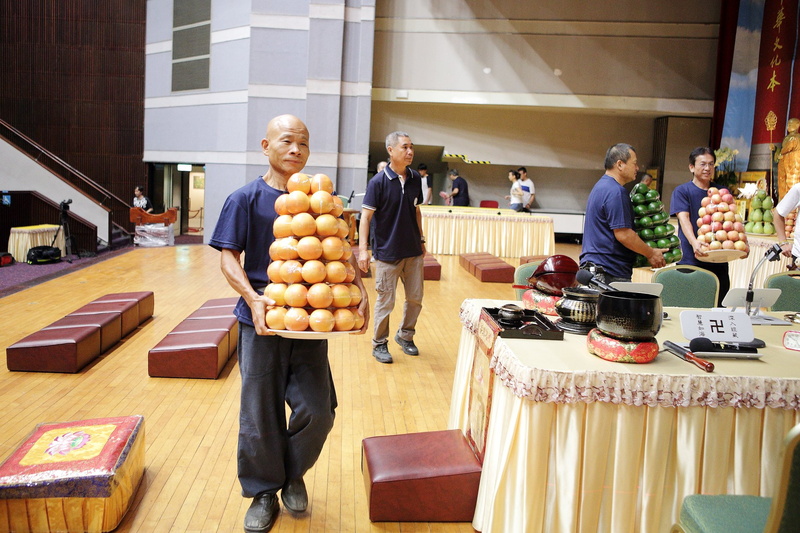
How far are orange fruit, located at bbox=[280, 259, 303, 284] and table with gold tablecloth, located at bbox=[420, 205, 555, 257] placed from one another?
967cm

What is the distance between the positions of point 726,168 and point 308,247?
502 inches

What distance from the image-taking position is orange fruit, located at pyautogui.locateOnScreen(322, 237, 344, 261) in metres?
2.19

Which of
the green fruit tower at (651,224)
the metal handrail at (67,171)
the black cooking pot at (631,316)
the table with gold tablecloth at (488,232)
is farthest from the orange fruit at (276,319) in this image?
the metal handrail at (67,171)

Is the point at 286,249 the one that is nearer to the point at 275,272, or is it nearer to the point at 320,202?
the point at 275,272

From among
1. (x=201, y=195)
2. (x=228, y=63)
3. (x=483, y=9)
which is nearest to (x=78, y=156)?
(x=201, y=195)

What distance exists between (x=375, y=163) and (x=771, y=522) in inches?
602

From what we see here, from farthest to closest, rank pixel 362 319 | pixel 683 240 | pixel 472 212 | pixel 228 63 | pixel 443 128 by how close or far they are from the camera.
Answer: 1. pixel 443 128
2. pixel 228 63
3. pixel 472 212
4. pixel 683 240
5. pixel 362 319

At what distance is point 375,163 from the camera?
53.5ft

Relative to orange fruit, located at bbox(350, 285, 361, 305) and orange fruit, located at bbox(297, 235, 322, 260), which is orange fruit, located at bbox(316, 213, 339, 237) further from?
orange fruit, located at bbox(350, 285, 361, 305)

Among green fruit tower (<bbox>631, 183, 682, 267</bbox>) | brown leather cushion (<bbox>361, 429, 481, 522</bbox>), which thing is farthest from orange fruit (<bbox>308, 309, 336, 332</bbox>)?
green fruit tower (<bbox>631, 183, 682, 267</bbox>)

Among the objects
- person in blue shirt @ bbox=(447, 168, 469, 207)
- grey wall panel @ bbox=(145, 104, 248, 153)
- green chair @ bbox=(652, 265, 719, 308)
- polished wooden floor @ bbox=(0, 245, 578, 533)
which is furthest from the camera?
grey wall panel @ bbox=(145, 104, 248, 153)

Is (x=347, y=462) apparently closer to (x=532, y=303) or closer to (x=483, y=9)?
(x=532, y=303)

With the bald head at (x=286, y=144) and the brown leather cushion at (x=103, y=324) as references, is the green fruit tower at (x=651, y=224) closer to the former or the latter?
the bald head at (x=286, y=144)

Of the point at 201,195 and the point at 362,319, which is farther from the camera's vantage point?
the point at 201,195
